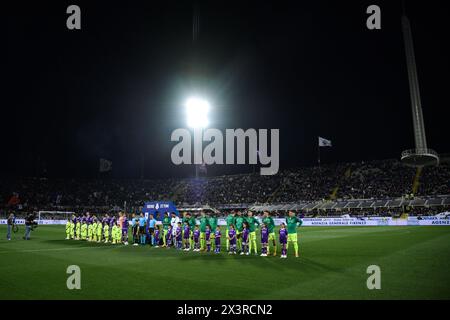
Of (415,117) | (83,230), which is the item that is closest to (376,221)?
(415,117)

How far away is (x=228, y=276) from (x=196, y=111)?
43081mm

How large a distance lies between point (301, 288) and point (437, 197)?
151 ft

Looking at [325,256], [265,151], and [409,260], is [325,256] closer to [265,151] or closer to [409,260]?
[409,260]

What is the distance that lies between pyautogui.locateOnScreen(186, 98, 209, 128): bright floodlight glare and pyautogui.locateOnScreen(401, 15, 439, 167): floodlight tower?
92.3 ft

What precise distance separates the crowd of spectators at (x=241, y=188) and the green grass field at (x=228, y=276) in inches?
1709

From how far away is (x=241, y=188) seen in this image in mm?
72938

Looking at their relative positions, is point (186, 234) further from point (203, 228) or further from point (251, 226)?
point (251, 226)

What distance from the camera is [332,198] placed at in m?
59.2

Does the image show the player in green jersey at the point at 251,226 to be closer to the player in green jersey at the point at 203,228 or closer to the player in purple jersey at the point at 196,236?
the player in green jersey at the point at 203,228

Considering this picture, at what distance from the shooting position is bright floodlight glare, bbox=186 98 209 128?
51125mm

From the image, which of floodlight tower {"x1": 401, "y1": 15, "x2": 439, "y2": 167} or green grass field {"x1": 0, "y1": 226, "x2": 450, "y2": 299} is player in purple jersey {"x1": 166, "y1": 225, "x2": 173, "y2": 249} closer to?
green grass field {"x1": 0, "y1": 226, "x2": 450, "y2": 299}

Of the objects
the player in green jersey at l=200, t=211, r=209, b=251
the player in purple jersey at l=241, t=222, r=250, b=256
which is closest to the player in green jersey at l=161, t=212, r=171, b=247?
the player in green jersey at l=200, t=211, r=209, b=251

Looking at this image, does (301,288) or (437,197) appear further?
(437,197)
